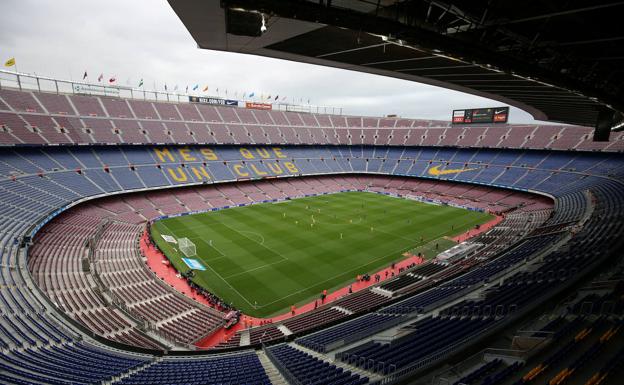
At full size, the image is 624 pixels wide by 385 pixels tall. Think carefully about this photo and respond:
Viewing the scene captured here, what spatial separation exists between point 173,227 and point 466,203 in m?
41.8

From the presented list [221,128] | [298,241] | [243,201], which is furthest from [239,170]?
[298,241]

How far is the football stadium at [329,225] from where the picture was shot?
23.4ft

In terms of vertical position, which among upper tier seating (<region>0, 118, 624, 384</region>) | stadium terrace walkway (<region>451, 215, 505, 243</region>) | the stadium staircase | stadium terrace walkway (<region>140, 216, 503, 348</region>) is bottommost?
stadium terrace walkway (<region>140, 216, 503, 348</region>)

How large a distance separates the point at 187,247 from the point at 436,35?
29069mm

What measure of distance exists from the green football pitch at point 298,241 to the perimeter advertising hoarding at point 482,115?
82.8 feet

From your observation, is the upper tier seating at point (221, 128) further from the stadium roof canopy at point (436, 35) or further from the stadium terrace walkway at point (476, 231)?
the stadium roof canopy at point (436, 35)

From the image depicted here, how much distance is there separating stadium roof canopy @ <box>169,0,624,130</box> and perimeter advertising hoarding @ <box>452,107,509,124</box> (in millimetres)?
55049

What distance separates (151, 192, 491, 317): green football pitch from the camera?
2388 cm

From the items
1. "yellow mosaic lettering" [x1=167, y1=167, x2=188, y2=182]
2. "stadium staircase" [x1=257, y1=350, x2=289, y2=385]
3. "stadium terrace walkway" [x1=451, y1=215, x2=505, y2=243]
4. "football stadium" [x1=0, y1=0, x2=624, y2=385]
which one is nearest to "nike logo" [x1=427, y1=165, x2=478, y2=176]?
"football stadium" [x1=0, y1=0, x2=624, y2=385]

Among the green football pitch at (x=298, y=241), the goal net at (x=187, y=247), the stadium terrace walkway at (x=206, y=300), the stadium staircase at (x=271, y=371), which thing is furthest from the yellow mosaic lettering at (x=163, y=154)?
the stadium staircase at (x=271, y=371)

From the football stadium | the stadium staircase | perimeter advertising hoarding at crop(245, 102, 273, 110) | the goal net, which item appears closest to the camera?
the football stadium

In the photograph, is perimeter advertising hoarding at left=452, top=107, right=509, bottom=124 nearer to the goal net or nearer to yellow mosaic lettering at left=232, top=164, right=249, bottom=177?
yellow mosaic lettering at left=232, top=164, right=249, bottom=177

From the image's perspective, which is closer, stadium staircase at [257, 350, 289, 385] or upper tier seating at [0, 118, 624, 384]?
stadium staircase at [257, 350, 289, 385]

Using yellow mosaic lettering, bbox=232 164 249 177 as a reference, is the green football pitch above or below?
below
